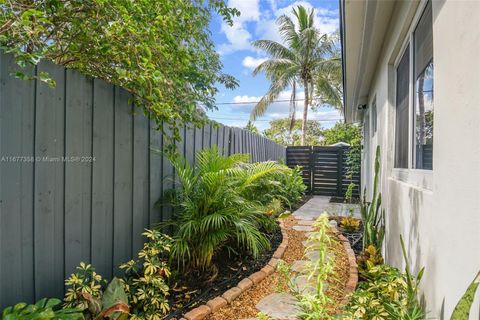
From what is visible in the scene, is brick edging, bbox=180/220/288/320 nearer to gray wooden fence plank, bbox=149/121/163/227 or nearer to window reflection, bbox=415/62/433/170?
gray wooden fence plank, bbox=149/121/163/227

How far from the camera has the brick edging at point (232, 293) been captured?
213cm

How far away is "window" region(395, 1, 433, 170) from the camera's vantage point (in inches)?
68.2

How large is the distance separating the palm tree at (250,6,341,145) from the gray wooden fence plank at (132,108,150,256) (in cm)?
1061

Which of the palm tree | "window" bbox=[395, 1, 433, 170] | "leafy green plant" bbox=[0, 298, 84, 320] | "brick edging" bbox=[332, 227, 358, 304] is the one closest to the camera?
"leafy green plant" bbox=[0, 298, 84, 320]

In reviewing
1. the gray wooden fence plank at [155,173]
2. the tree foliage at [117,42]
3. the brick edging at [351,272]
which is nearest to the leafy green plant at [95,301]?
the gray wooden fence plank at [155,173]

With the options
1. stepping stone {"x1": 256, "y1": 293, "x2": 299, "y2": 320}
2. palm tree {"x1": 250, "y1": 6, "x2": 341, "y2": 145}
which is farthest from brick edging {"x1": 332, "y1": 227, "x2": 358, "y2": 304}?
palm tree {"x1": 250, "y1": 6, "x2": 341, "y2": 145}

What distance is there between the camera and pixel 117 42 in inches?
78.4

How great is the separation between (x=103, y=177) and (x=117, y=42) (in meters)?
1.03

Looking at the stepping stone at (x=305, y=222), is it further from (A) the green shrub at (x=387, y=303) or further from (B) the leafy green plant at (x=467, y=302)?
(B) the leafy green plant at (x=467, y=302)

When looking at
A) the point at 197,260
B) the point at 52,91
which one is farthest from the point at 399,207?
the point at 52,91

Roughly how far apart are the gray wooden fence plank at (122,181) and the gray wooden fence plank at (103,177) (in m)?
0.04

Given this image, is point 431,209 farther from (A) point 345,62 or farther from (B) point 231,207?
(A) point 345,62

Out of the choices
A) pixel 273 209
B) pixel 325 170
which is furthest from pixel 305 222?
pixel 325 170

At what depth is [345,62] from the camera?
383cm
